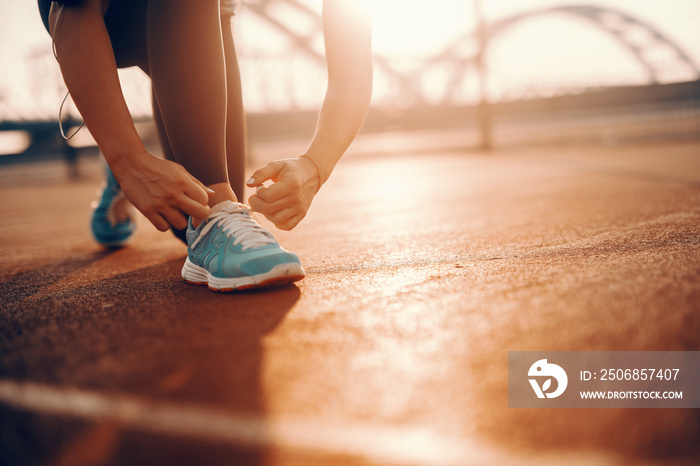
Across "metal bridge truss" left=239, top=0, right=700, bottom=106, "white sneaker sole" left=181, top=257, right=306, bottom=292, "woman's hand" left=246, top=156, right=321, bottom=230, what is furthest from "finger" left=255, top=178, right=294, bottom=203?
"metal bridge truss" left=239, top=0, right=700, bottom=106

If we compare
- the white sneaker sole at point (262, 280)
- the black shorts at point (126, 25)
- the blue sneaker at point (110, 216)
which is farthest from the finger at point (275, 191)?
the blue sneaker at point (110, 216)

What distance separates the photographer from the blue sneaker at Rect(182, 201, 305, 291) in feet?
2.21

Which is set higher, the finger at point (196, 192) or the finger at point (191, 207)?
the finger at point (196, 192)

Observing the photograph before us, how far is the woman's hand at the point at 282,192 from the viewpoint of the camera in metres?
0.72

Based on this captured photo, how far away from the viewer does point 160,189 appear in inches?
26.5

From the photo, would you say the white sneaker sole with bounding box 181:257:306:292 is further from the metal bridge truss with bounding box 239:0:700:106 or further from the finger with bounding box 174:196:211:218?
the metal bridge truss with bounding box 239:0:700:106

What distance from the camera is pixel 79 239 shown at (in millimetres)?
1528

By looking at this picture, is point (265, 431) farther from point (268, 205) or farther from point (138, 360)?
point (268, 205)

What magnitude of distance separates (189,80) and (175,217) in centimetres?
23

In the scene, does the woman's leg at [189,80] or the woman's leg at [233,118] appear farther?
the woman's leg at [233,118]

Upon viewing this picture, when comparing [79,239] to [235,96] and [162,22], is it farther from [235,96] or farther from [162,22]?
[162,22]

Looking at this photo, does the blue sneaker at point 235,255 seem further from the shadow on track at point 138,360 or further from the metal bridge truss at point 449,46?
the metal bridge truss at point 449,46

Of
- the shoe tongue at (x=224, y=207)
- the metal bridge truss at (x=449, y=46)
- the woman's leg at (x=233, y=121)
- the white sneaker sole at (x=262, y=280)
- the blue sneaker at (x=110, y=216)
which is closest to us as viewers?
the white sneaker sole at (x=262, y=280)

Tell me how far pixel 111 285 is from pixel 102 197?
55 cm
